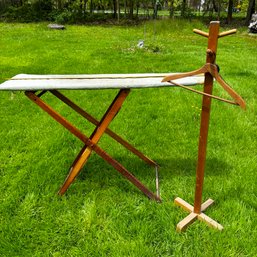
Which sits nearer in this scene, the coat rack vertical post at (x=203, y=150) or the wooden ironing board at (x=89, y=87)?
the coat rack vertical post at (x=203, y=150)

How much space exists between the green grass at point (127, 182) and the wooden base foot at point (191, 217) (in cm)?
5

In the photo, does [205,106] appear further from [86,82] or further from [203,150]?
[86,82]

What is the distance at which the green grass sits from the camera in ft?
8.77

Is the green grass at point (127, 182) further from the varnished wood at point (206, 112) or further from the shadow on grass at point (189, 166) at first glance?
the varnished wood at point (206, 112)

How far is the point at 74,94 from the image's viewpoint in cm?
628

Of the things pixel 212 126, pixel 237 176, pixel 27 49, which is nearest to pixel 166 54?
pixel 27 49

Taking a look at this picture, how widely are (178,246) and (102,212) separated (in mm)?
780

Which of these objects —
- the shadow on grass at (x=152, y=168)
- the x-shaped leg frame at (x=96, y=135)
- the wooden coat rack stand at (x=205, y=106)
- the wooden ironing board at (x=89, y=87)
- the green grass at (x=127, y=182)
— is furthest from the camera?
the shadow on grass at (x=152, y=168)

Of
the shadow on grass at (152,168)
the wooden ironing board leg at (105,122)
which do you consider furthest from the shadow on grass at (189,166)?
the wooden ironing board leg at (105,122)

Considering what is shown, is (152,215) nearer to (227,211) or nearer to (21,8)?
(227,211)

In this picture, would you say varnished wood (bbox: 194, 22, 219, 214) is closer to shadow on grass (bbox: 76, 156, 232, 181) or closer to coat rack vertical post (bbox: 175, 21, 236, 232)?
coat rack vertical post (bbox: 175, 21, 236, 232)

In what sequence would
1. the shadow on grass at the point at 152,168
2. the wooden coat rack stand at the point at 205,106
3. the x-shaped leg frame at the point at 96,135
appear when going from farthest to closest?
the shadow on grass at the point at 152,168 → the x-shaped leg frame at the point at 96,135 → the wooden coat rack stand at the point at 205,106

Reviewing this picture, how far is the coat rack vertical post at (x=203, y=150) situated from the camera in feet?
7.52

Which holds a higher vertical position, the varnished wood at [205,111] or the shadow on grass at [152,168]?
the varnished wood at [205,111]
